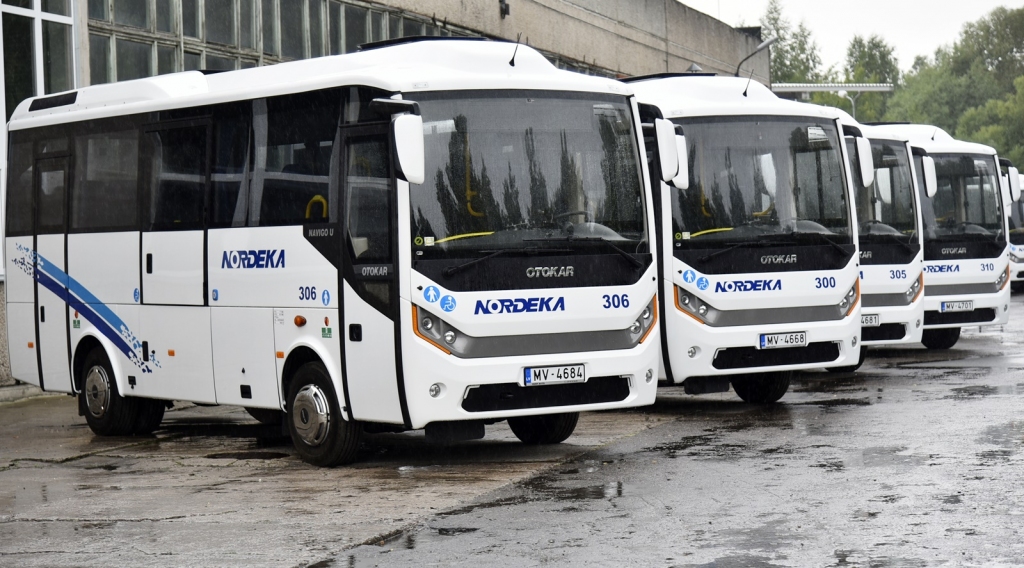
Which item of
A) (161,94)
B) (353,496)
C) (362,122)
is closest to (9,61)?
(161,94)

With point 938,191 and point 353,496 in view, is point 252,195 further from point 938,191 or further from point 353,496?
point 938,191

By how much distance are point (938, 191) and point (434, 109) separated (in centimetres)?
1365

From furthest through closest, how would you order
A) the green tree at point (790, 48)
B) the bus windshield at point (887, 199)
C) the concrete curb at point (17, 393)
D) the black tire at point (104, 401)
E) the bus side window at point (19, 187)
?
the green tree at point (790, 48) < the bus windshield at point (887, 199) < the concrete curb at point (17, 393) < the bus side window at point (19, 187) < the black tire at point (104, 401)

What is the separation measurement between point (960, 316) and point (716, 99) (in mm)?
8730

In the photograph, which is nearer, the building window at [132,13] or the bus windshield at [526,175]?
the bus windshield at [526,175]

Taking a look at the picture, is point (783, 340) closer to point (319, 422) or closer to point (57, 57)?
point (319, 422)

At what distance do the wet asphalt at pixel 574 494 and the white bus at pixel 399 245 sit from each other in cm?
57

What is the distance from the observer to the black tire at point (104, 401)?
1458cm

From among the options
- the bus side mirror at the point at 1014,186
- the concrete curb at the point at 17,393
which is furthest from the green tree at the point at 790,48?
the concrete curb at the point at 17,393

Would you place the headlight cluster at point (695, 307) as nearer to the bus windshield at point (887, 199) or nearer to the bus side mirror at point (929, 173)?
the bus windshield at point (887, 199)

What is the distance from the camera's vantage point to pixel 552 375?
1152 centimetres

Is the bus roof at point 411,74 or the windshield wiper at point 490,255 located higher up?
the bus roof at point 411,74

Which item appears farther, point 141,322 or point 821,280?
point 821,280

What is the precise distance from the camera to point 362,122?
11.3m
